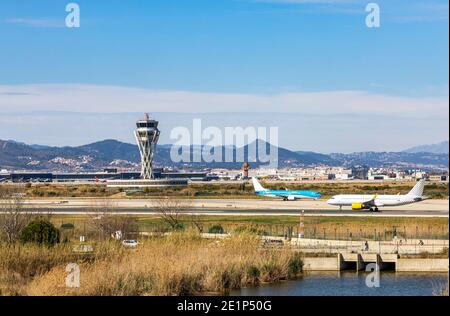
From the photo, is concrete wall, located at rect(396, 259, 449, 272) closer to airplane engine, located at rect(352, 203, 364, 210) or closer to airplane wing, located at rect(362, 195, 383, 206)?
airplane engine, located at rect(352, 203, 364, 210)

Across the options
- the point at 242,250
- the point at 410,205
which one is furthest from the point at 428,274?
the point at 410,205

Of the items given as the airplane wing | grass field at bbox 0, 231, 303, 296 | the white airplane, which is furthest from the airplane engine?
grass field at bbox 0, 231, 303, 296

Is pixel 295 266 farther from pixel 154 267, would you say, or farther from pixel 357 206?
pixel 357 206

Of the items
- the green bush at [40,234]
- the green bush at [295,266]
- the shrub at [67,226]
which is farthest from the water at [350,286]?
the shrub at [67,226]

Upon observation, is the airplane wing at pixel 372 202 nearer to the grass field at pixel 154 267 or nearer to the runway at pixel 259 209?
the runway at pixel 259 209

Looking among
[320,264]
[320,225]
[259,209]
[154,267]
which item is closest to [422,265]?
[320,264]

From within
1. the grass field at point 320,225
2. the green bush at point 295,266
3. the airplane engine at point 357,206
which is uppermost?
the airplane engine at point 357,206
